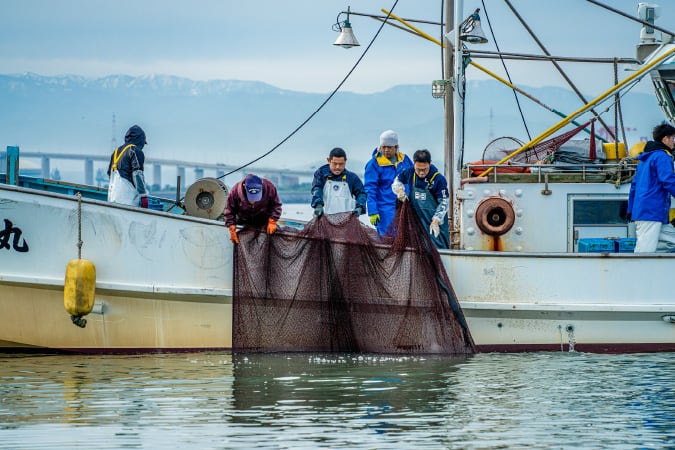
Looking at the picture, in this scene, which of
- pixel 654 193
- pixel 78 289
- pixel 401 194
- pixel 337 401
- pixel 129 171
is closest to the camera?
pixel 337 401

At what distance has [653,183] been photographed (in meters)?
12.3

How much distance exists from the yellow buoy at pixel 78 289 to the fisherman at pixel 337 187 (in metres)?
2.55

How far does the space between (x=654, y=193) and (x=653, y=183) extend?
0.37 feet

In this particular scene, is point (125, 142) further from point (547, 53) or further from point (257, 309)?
point (547, 53)

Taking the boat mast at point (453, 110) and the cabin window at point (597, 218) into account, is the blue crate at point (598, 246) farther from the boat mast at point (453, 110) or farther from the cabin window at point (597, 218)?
the boat mast at point (453, 110)

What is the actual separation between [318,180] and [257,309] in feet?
5.32

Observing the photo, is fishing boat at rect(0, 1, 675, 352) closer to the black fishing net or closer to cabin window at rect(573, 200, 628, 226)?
cabin window at rect(573, 200, 628, 226)

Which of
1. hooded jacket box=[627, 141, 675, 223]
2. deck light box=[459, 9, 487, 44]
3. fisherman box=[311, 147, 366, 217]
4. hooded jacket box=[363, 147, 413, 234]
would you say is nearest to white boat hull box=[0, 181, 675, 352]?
hooded jacket box=[627, 141, 675, 223]

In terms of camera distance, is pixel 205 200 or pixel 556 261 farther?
pixel 205 200

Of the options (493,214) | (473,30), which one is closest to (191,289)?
(493,214)

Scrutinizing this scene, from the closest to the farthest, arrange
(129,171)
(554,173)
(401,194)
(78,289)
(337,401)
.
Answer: (337,401) < (78,289) < (401,194) < (129,171) < (554,173)

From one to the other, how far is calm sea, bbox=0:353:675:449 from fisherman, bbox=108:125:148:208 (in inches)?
→ 71.9

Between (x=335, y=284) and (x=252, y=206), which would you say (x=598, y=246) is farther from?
(x=252, y=206)

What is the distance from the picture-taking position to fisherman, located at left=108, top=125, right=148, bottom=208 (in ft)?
41.3
